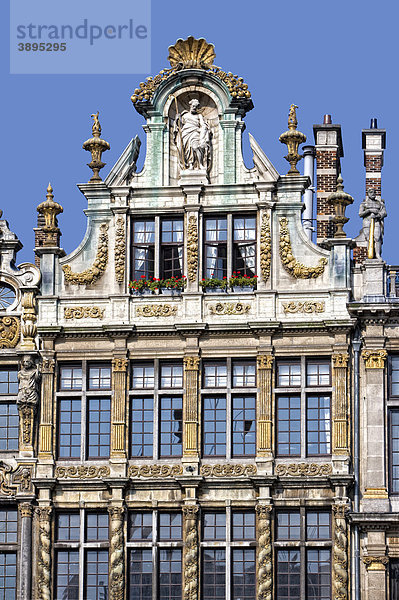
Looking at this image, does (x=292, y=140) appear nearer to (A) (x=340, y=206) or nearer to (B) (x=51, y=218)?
(A) (x=340, y=206)

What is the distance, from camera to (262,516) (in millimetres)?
51656

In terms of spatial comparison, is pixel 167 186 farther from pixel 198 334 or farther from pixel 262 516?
pixel 262 516

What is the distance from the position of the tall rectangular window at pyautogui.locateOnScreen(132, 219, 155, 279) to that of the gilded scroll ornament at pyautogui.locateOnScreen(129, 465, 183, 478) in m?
4.83

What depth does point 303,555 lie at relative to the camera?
5162 centimetres

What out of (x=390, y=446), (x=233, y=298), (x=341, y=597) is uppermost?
(x=233, y=298)

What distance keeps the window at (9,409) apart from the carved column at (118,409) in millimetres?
2495

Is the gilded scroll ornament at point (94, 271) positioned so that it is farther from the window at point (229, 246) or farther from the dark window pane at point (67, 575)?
the dark window pane at point (67, 575)

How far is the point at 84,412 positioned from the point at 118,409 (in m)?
0.87

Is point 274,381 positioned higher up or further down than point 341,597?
higher up

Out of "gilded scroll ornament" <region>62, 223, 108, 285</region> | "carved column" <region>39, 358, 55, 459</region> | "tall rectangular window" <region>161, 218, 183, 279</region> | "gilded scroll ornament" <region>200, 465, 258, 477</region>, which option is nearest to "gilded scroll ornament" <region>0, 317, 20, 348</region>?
"carved column" <region>39, 358, 55, 459</region>

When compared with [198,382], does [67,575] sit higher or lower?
lower

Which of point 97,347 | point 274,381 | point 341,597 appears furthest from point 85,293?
point 341,597

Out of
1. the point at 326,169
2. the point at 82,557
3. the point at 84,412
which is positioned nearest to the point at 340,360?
the point at 84,412

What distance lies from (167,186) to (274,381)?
5.70 metres
